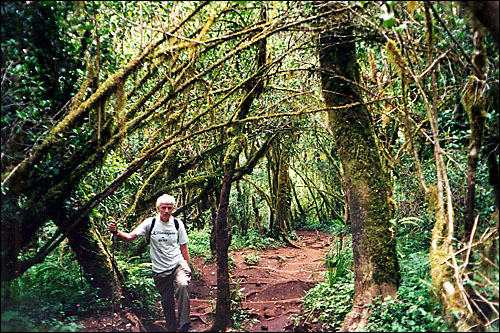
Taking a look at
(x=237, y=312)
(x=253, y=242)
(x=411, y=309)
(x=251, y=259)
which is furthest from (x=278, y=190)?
(x=411, y=309)

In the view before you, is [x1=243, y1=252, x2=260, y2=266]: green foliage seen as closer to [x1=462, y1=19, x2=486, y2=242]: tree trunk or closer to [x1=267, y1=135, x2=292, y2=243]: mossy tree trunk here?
[x1=267, y1=135, x2=292, y2=243]: mossy tree trunk

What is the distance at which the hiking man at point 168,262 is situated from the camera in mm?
5855

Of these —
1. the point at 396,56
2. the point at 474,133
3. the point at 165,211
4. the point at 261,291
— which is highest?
the point at 396,56

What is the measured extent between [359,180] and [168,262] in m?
3.05

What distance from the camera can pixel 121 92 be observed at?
5312mm

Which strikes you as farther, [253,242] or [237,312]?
[253,242]

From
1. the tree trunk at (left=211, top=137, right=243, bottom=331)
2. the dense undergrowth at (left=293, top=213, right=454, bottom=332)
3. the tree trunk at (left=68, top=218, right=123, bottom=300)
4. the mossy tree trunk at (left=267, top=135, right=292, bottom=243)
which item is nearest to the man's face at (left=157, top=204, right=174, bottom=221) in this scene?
the tree trunk at (left=211, top=137, right=243, bottom=331)

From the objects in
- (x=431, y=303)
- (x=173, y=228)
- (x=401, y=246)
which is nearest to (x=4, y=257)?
(x=173, y=228)

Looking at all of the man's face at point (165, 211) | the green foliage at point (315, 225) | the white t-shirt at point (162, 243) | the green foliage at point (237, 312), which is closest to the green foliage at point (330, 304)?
the green foliage at point (237, 312)

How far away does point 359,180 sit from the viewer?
5.73 meters

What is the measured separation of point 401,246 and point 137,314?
4759mm

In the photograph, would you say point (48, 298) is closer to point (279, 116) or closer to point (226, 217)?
point (226, 217)

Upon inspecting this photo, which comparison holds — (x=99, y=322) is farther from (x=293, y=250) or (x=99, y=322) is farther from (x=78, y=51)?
(x=293, y=250)

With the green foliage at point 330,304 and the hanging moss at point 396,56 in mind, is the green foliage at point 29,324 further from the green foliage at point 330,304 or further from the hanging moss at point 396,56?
the hanging moss at point 396,56
